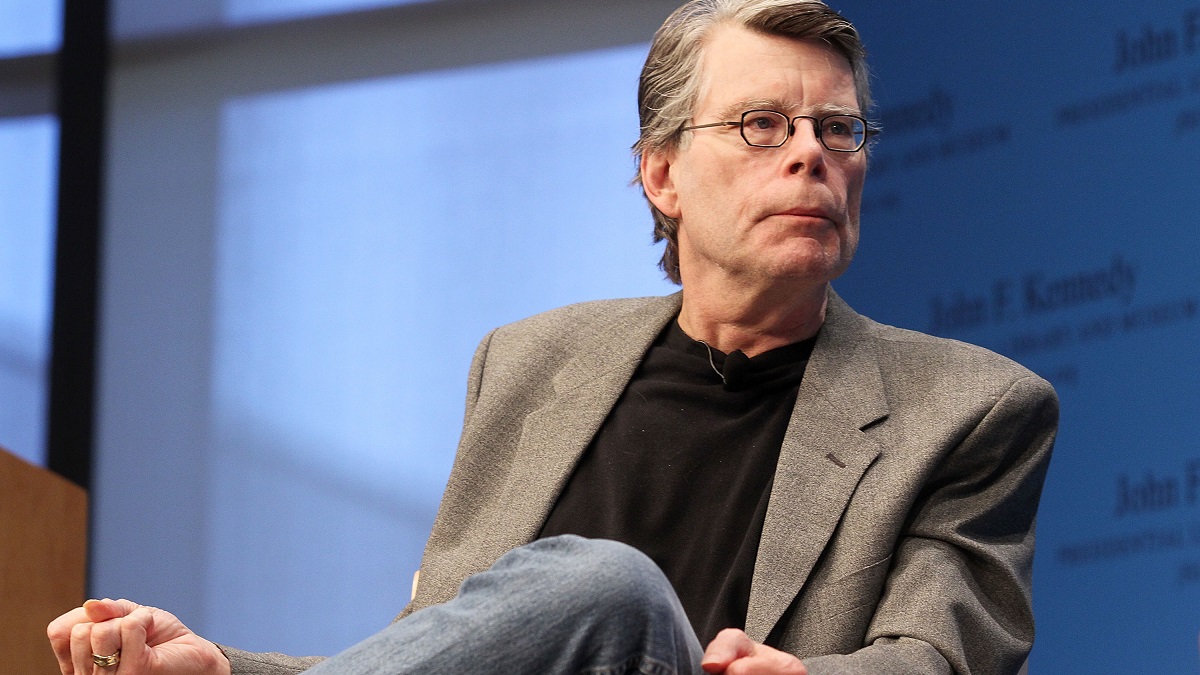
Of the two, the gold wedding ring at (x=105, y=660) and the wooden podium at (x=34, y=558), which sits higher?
the gold wedding ring at (x=105, y=660)

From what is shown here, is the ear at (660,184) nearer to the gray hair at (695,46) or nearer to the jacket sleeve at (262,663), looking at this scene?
the gray hair at (695,46)

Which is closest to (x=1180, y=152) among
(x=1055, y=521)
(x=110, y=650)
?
(x=1055, y=521)

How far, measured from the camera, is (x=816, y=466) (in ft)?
5.54

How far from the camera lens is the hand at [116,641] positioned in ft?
4.54

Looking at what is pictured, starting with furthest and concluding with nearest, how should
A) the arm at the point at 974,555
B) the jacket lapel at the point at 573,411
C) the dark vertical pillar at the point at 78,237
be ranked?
the dark vertical pillar at the point at 78,237 < the jacket lapel at the point at 573,411 < the arm at the point at 974,555

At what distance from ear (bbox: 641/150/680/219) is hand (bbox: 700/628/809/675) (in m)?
0.88

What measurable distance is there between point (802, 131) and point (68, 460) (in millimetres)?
2867

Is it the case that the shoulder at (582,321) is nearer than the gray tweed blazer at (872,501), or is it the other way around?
the gray tweed blazer at (872,501)

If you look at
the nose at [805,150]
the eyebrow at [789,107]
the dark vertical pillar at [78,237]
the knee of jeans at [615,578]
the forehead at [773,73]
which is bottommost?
the dark vertical pillar at [78,237]

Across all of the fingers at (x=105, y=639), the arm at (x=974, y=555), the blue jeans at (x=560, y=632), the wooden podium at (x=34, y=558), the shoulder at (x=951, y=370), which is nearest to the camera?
the blue jeans at (x=560, y=632)

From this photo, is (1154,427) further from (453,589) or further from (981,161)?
(453,589)

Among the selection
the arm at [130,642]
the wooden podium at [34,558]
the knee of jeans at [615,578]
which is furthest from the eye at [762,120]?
the wooden podium at [34,558]

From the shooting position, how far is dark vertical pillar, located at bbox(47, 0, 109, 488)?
402cm

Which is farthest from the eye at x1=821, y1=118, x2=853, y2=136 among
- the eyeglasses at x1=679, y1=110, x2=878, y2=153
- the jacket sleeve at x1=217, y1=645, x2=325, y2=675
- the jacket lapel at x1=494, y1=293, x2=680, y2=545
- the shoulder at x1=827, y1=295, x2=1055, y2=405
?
the jacket sleeve at x1=217, y1=645, x2=325, y2=675
